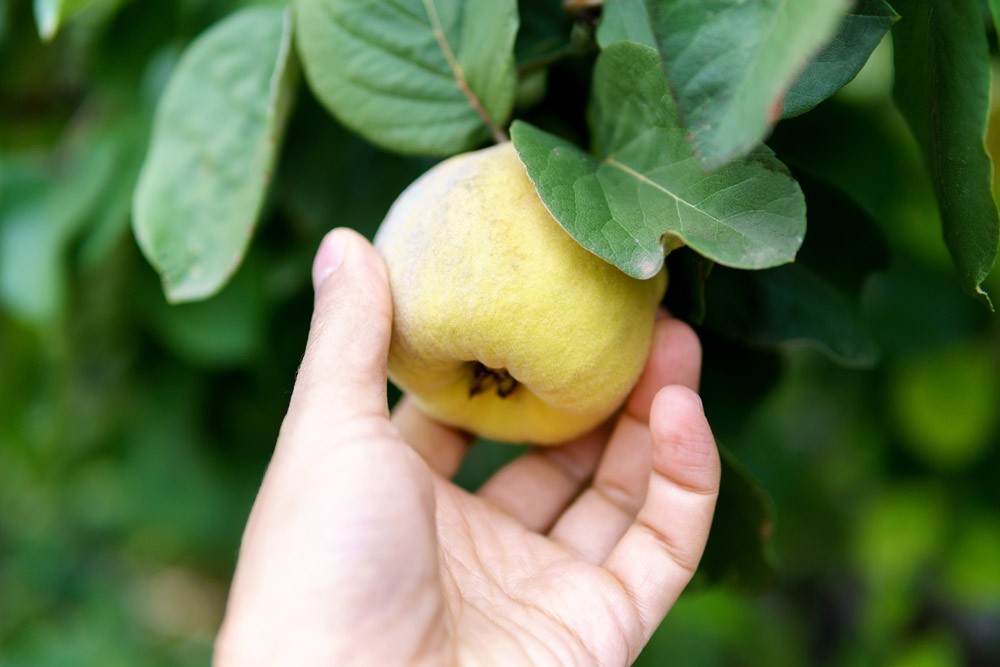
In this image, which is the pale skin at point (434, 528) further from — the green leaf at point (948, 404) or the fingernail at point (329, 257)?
the green leaf at point (948, 404)

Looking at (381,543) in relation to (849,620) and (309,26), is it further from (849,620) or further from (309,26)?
(849,620)

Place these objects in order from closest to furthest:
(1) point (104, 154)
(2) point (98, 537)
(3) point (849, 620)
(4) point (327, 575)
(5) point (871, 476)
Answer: (4) point (327, 575)
(1) point (104, 154)
(5) point (871, 476)
(3) point (849, 620)
(2) point (98, 537)

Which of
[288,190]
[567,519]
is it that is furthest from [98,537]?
[567,519]

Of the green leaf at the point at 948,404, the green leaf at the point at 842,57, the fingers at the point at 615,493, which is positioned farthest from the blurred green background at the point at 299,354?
the green leaf at the point at 842,57

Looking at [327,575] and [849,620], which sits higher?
[327,575]

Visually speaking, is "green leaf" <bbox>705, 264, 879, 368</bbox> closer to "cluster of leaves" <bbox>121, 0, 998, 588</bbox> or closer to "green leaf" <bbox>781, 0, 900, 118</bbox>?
"cluster of leaves" <bbox>121, 0, 998, 588</bbox>

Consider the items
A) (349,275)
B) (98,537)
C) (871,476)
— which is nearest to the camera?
(349,275)

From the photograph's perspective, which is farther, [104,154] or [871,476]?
[871,476]
